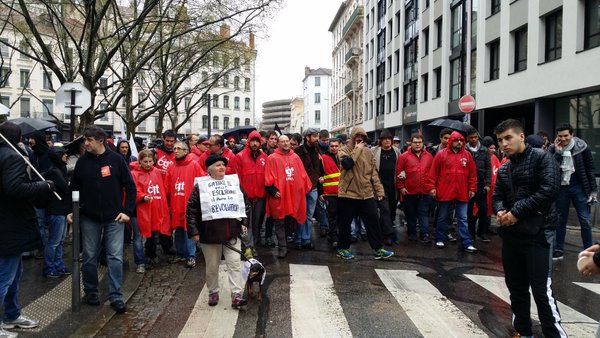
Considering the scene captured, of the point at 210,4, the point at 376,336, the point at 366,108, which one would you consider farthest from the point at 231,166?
the point at 366,108

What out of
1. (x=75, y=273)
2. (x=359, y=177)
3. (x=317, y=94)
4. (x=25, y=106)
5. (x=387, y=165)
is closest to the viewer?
(x=75, y=273)

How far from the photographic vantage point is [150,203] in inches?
263

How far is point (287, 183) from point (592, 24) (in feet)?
44.9

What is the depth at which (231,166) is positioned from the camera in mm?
7891

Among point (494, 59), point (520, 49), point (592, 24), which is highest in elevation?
point (494, 59)

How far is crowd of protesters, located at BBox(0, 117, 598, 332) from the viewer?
503 cm

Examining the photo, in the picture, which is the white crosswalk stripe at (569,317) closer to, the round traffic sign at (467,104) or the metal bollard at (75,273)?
the metal bollard at (75,273)

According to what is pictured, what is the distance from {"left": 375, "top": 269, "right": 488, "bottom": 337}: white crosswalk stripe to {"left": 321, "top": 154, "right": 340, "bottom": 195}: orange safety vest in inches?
87.2

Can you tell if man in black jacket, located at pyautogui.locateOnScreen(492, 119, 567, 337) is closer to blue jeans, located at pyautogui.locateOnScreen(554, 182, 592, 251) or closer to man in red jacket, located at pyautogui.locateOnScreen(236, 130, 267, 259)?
blue jeans, located at pyautogui.locateOnScreen(554, 182, 592, 251)

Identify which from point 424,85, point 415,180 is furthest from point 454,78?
point 415,180

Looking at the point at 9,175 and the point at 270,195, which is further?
the point at 270,195

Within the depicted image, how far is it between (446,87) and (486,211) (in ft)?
67.0

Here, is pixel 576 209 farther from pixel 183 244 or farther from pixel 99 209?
pixel 99 209

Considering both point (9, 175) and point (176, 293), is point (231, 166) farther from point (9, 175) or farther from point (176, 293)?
point (9, 175)
